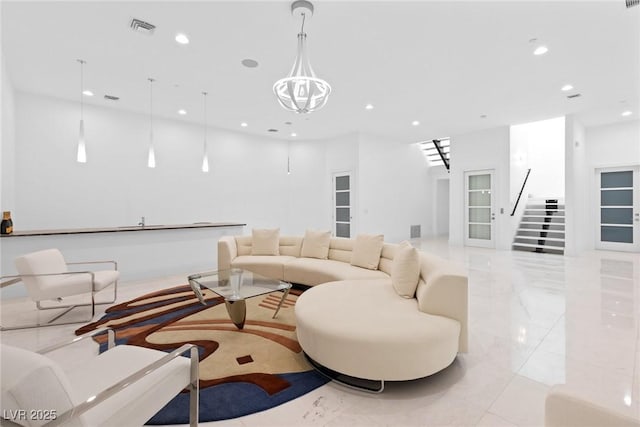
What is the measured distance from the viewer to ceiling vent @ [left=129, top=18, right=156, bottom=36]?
135 inches

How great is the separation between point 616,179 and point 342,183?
7.35m

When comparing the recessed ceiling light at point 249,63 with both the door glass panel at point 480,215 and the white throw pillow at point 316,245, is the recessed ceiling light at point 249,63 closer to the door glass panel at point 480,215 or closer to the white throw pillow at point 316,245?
the white throw pillow at point 316,245

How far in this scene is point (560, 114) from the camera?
23.3 feet

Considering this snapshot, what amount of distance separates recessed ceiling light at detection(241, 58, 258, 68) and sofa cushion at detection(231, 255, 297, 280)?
9.85 ft

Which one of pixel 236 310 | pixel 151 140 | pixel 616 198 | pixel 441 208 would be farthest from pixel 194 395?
pixel 441 208

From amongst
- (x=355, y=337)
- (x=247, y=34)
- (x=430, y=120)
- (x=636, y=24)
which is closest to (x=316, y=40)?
(x=247, y=34)

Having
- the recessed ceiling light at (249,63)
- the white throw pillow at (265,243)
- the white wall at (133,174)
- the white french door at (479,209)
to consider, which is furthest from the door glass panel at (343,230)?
the recessed ceiling light at (249,63)

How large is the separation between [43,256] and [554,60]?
7281 mm

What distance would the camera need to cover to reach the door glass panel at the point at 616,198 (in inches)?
306

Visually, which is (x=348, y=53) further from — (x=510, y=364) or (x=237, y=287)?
(x=510, y=364)

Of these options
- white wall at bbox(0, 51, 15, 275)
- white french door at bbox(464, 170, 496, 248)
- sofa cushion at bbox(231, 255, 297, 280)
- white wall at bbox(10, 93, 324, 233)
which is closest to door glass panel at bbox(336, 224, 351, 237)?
white wall at bbox(10, 93, 324, 233)

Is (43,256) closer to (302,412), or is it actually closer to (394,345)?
(302,412)

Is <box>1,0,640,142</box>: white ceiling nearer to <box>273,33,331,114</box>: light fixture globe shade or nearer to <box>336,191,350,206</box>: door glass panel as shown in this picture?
<box>273,33,331,114</box>: light fixture globe shade

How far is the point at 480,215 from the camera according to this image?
8805 millimetres
